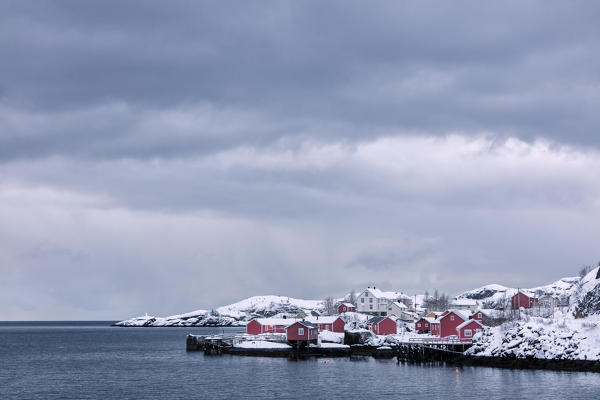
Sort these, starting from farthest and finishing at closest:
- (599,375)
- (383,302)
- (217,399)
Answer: (383,302), (599,375), (217,399)

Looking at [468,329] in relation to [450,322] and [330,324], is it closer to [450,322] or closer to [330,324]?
[450,322]

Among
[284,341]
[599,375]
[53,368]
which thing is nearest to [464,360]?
[599,375]

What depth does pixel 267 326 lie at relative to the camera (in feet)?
445

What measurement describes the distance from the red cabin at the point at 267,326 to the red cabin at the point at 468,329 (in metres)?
37.2

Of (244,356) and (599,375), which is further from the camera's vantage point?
(244,356)

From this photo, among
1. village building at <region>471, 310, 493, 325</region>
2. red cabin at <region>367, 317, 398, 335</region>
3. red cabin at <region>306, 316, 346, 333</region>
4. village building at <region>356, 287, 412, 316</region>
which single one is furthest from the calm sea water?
village building at <region>356, 287, 412, 316</region>

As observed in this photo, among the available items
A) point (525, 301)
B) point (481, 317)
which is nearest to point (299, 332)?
point (481, 317)

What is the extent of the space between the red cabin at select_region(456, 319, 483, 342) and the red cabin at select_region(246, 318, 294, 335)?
122ft

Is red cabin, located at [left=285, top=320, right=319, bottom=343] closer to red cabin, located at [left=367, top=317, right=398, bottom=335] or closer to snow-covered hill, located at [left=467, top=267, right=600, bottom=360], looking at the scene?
red cabin, located at [left=367, top=317, right=398, bottom=335]

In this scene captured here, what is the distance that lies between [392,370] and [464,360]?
44.2ft

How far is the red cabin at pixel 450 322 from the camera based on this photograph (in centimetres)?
11650

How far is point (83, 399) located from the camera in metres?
67.9

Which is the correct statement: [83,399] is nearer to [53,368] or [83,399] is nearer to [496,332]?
[53,368]

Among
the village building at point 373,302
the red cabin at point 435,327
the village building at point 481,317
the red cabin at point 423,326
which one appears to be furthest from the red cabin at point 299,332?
the village building at point 373,302
